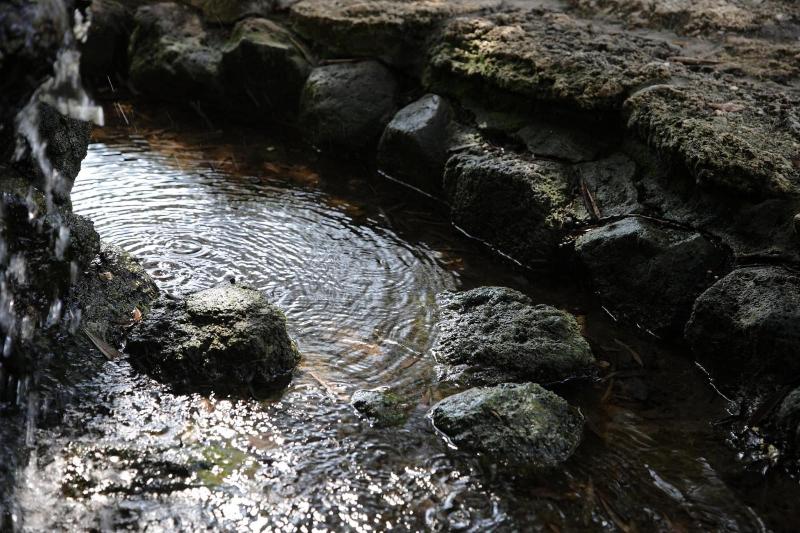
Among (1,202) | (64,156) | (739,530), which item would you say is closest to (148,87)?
(64,156)

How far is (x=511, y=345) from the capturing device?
12.9ft

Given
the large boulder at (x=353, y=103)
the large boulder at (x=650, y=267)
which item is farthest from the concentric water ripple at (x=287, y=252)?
the large boulder at (x=650, y=267)

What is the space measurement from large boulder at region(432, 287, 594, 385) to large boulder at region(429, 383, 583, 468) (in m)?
0.29

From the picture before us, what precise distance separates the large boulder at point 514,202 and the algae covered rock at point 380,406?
1.89 m

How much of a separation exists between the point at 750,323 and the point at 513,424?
4.48 ft

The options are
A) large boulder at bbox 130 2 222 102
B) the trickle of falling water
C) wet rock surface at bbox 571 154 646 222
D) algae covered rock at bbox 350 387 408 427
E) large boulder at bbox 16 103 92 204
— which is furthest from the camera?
large boulder at bbox 130 2 222 102

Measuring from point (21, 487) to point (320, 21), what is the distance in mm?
5348

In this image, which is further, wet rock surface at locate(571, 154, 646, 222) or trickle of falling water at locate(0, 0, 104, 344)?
wet rock surface at locate(571, 154, 646, 222)

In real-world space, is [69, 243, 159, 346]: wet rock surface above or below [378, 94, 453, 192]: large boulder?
below

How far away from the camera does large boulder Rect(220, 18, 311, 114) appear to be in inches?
282

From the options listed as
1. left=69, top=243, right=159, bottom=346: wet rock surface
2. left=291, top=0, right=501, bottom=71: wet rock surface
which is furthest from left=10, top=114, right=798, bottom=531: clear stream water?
left=291, top=0, right=501, bottom=71: wet rock surface

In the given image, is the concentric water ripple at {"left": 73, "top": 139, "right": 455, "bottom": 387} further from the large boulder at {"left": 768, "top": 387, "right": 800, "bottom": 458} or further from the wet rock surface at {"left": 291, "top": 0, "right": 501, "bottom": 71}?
the large boulder at {"left": 768, "top": 387, "right": 800, "bottom": 458}

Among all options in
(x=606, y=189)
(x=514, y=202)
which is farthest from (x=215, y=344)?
(x=606, y=189)

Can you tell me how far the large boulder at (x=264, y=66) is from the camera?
7160mm
